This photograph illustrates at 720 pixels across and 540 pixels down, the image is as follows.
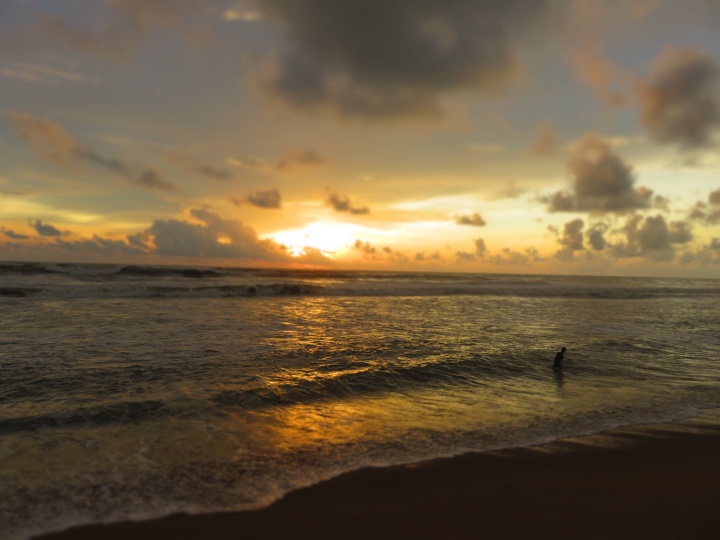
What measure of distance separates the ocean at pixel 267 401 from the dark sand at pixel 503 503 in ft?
1.11

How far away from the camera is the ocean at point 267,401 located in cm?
591

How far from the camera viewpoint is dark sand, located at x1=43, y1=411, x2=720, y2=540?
490 centimetres

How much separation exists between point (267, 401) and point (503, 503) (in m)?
5.58

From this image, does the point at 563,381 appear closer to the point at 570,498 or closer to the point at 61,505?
the point at 570,498

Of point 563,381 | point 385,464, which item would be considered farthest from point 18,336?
point 563,381

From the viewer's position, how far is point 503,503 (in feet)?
18.4

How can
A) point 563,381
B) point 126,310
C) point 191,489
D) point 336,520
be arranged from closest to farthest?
point 336,520 → point 191,489 → point 563,381 → point 126,310

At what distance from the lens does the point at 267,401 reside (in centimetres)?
954

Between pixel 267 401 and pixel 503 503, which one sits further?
pixel 267 401

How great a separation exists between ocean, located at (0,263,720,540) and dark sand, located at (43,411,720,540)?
0.34 meters

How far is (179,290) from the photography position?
39.3 metres

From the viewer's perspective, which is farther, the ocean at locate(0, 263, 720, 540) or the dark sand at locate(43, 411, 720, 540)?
the ocean at locate(0, 263, 720, 540)

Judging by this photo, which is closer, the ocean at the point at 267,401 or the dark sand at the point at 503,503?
the dark sand at the point at 503,503

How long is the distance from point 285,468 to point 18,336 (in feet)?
47.8
